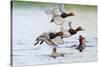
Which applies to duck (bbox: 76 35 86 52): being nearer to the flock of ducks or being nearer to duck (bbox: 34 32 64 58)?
the flock of ducks

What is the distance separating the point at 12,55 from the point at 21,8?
56cm

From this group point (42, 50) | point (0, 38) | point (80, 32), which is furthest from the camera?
point (80, 32)

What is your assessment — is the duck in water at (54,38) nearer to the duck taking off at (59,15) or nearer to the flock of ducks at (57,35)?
the flock of ducks at (57,35)

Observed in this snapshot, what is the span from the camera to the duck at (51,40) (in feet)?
7.70

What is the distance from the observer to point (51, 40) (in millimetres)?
2398

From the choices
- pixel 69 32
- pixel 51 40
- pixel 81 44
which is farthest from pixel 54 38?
pixel 81 44

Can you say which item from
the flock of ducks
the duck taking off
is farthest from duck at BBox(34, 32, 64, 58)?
the duck taking off

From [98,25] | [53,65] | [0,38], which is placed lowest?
[53,65]

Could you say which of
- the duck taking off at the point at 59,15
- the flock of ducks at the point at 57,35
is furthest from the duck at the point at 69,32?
the duck taking off at the point at 59,15

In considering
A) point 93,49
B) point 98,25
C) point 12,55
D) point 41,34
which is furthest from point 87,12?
point 12,55

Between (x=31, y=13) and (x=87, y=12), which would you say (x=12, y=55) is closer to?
(x=31, y=13)

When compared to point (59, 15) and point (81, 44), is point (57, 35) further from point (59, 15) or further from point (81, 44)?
point (81, 44)

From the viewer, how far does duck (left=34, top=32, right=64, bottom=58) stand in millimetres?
2346

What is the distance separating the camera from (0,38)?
7.19 ft
